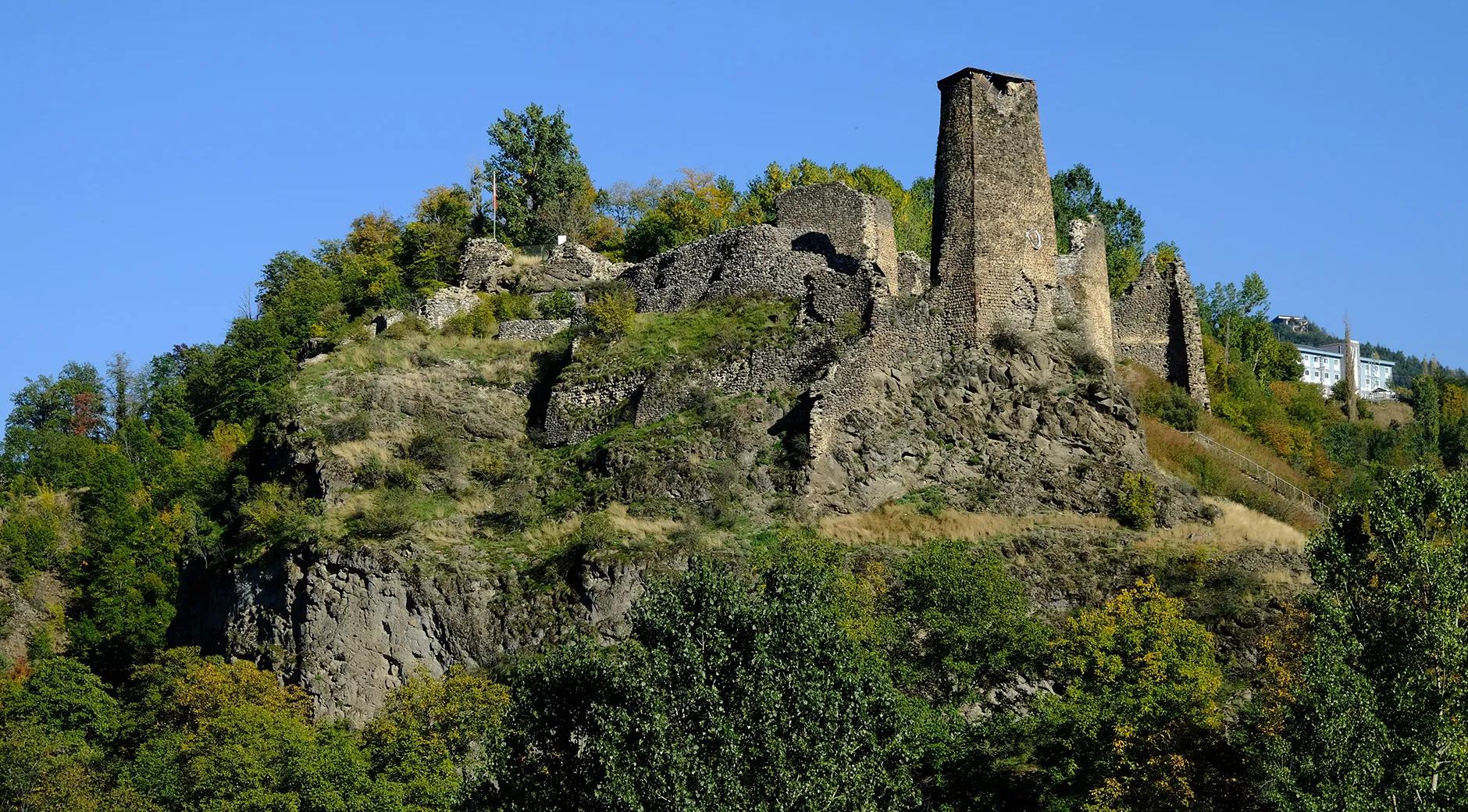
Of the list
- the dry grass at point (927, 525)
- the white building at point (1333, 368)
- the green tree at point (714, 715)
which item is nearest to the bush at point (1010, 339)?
the dry grass at point (927, 525)

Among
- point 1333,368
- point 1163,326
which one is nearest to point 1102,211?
point 1163,326

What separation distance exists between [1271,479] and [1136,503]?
7.18 meters

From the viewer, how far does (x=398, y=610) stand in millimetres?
44312

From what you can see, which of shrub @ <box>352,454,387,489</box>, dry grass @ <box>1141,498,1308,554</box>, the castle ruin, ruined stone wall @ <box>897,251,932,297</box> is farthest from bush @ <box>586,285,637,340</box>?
dry grass @ <box>1141,498,1308,554</box>

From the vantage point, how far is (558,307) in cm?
5784

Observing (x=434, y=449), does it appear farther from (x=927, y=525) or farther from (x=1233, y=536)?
(x=1233, y=536)

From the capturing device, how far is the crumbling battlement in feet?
178

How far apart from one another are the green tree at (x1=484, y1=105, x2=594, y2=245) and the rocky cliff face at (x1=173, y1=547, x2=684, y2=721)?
26.0 m

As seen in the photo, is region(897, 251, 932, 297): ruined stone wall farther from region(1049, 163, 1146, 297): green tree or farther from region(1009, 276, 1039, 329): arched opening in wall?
region(1049, 163, 1146, 297): green tree

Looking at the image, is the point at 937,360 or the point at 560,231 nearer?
the point at 937,360

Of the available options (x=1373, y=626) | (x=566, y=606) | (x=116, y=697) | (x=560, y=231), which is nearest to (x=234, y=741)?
(x=566, y=606)

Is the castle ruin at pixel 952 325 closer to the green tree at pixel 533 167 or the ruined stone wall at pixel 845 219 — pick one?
the ruined stone wall at pixel 845 219

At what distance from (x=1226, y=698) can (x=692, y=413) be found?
1585 centimetres

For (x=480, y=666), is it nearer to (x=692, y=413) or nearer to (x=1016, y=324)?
(x=692, y=413)
